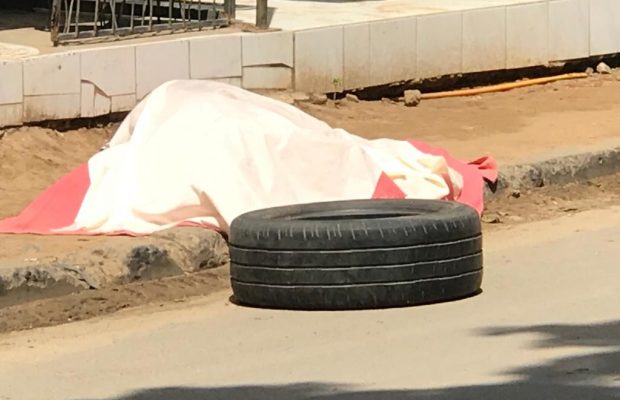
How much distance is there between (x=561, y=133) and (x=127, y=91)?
334 centimetres

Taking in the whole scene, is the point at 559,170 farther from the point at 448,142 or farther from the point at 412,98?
the point at 412,98

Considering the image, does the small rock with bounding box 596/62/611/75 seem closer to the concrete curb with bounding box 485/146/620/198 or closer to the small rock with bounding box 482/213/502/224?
the concrete curb with bounding box 485/146/620/198

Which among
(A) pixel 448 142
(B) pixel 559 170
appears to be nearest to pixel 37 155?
(A) pixel 448 142

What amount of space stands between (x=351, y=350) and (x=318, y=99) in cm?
591

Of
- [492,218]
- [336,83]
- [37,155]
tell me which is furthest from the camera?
[336,83]

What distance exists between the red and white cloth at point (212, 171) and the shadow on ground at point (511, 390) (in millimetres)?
2539

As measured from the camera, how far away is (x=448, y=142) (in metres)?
11.4

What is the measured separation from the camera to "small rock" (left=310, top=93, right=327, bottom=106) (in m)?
12.2

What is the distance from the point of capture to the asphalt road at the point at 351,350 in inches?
234

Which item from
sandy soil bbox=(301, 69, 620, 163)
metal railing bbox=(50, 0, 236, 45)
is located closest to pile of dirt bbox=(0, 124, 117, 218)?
metal railing bbox=(50, 0, 236, 45)

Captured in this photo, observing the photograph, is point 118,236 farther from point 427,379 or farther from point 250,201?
point 427,379

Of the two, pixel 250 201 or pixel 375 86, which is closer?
pixel 250 201

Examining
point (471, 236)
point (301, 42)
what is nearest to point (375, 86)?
point (301, 42)

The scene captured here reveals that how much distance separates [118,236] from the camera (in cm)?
839
